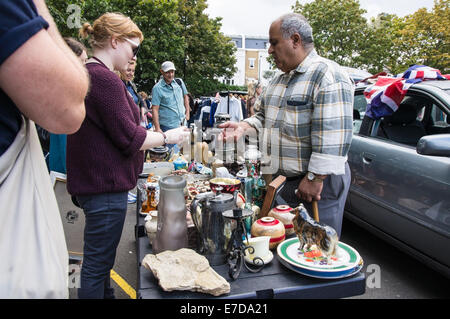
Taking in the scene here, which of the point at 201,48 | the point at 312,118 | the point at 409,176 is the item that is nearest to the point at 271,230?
the point at 312,118

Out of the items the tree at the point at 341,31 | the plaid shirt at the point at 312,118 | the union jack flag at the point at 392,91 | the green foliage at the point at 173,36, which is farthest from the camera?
the tree at the point at 341,31

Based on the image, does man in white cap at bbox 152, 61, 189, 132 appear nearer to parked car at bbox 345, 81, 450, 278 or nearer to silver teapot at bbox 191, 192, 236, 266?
parked car at bbox 345, 81, 450, 278

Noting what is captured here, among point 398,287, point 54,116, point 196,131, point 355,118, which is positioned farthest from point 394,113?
point 54,116

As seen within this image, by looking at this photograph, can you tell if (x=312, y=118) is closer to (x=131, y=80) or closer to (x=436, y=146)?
(x=436, y=146)

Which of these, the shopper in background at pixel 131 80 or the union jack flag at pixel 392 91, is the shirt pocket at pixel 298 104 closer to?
the shopper in background at pixel 131 80

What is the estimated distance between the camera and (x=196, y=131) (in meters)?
3.27

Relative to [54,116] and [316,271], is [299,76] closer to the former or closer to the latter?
[316,271]

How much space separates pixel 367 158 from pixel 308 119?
4.90 ft

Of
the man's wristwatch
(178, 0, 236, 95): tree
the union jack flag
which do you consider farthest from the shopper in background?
(178, 0, 236, 95): tree

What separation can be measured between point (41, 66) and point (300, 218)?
3.70 feet

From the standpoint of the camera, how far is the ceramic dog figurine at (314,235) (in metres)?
1.33

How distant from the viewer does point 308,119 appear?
199cm

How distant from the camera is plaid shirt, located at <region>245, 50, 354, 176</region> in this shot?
1886mm

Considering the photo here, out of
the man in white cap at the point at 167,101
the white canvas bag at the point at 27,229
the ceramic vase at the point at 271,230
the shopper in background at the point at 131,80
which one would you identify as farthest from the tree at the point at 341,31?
the white canvas bag at the point at 27,229
